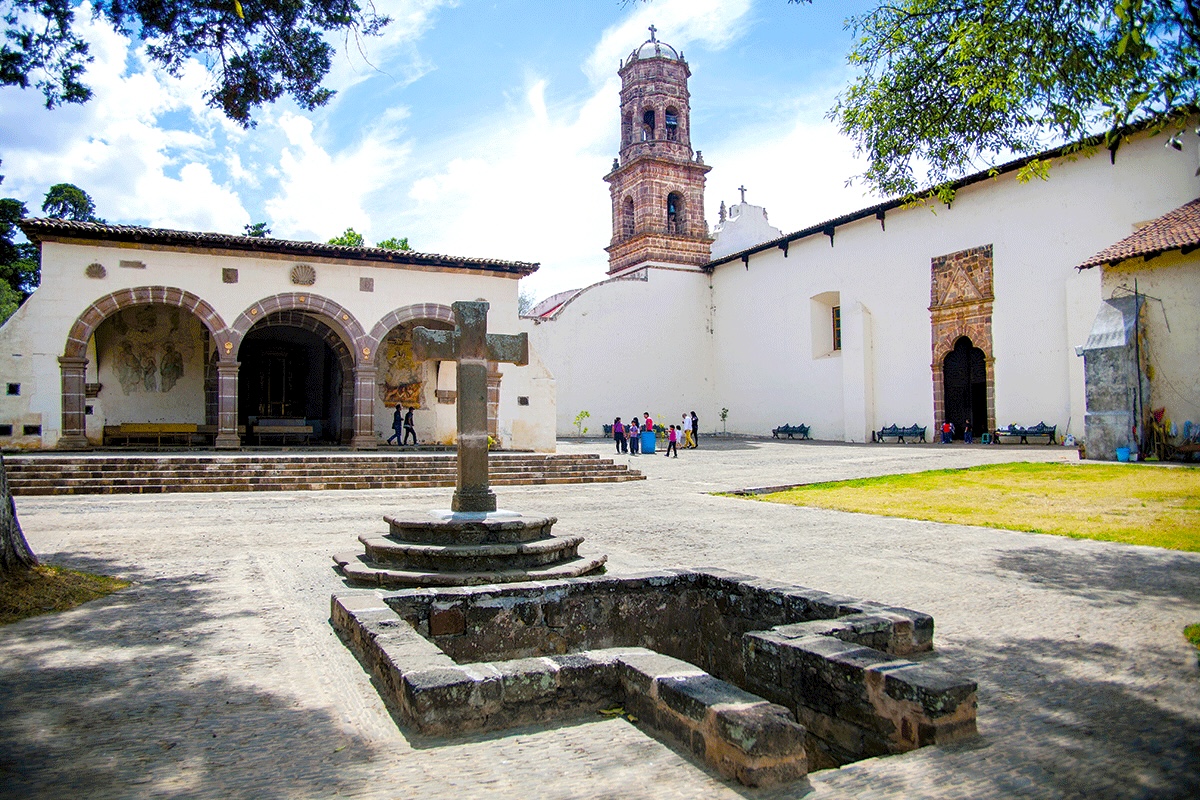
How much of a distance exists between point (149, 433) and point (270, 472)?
6.28 metres

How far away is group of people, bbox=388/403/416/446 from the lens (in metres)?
20.6

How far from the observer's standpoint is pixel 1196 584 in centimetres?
532

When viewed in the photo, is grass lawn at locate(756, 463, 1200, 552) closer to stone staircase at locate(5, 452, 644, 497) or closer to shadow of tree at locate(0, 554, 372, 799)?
stone staircase at locate(5, 452, 644, 497)

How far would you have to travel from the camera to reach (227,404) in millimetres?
17734

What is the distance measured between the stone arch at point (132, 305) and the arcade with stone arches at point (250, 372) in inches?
0.8

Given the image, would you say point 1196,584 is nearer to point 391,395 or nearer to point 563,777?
point 563,777

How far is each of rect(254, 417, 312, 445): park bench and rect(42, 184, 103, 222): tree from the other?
70.9 feet

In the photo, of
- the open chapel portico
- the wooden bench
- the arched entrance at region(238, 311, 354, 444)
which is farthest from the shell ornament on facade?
the wooden bench

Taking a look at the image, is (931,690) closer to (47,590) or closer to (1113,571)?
(1113,571)

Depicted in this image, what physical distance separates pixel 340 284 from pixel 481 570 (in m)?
15.0

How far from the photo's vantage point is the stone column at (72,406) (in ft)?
53.4

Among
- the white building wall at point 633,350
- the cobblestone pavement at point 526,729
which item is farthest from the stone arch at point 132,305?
the white building wall at point 633,350

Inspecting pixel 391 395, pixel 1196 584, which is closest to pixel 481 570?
pixel 1196 584

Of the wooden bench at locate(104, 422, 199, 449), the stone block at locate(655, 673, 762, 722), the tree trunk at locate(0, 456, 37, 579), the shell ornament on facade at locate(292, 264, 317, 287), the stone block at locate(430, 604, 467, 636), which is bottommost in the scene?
the stone block at locate(430, 604, 467, 636)
